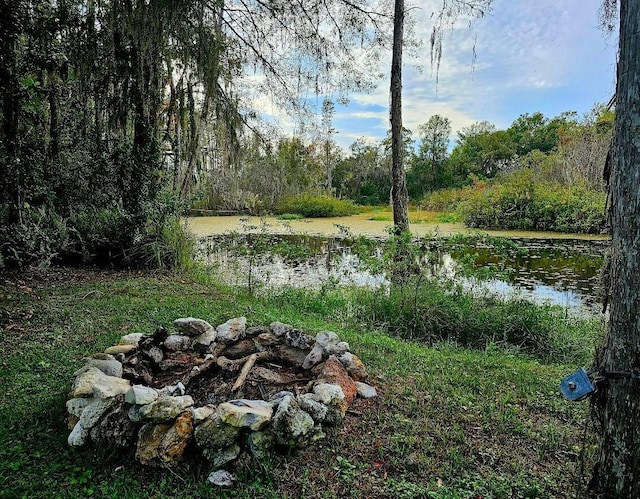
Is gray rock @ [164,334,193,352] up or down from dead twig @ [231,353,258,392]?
→ up

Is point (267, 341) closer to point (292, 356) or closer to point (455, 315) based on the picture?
point (292, 356)

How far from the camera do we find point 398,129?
646cm

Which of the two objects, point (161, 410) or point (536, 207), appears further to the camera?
point (536, 207)

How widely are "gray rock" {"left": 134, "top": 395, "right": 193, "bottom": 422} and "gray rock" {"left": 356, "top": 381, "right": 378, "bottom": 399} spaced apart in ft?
3.43

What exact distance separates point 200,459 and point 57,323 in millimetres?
2537

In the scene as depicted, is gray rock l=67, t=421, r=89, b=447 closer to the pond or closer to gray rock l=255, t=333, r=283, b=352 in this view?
gray rock l=255, t=333, r=283, b=352

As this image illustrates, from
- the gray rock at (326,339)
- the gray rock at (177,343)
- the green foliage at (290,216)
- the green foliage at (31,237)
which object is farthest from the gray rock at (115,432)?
the green foliage at (290,216)

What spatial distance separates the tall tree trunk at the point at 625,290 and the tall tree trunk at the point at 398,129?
4680mm

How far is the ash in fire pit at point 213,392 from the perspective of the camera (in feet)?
6.53

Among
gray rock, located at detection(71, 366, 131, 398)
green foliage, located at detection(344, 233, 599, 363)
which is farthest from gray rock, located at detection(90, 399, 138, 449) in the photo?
green foliage, located at detection(344, 233, 599, 363)

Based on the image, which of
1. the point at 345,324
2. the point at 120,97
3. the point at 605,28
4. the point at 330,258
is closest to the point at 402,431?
the point at 605,28

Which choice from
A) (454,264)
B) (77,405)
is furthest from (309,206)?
(77,405)

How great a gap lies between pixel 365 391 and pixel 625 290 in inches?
60.0

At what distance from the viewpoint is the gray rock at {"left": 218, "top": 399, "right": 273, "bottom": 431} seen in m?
1.98
